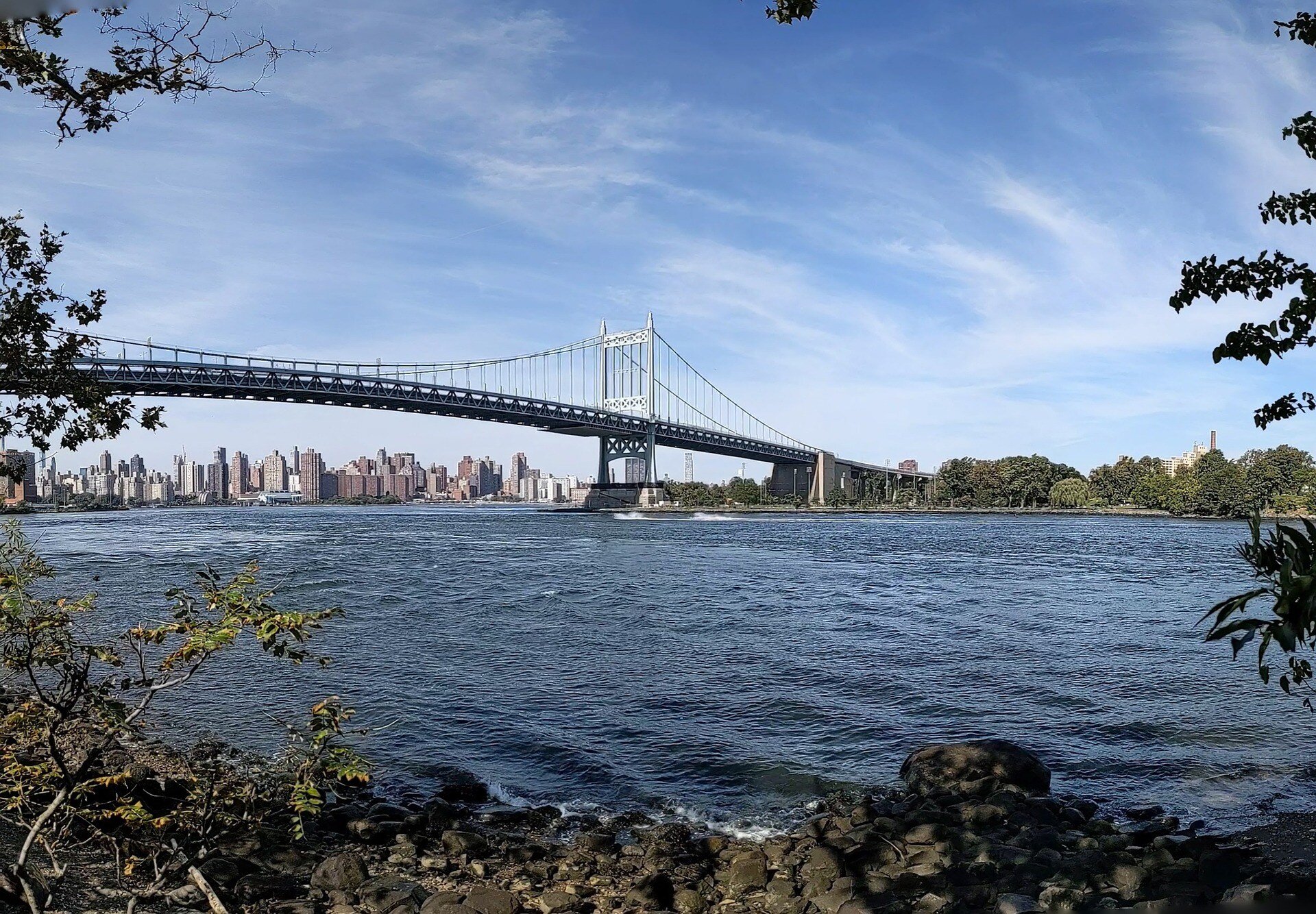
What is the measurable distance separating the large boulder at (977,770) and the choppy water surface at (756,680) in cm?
39

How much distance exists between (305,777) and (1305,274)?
417cm

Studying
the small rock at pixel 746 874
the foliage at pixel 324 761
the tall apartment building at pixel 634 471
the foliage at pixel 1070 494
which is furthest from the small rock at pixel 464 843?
the foliage at pixel 1070 494

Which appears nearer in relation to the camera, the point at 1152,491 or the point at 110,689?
the point at 110,689

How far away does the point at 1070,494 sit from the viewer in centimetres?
9862

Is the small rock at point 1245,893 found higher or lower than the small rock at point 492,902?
higher

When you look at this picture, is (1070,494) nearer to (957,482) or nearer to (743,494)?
(957,482)

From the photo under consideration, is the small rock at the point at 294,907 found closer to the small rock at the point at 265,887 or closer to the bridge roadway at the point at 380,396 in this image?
the small rock at the point at 265,887

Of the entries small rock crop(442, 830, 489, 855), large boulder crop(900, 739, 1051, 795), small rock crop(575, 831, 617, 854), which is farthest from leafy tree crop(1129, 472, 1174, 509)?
small rock crop(442, 830, 489, 855)

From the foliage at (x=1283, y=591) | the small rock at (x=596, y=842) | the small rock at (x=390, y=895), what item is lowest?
the small rock at (x=596, y=842)

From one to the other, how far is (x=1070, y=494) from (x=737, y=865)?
342 ft

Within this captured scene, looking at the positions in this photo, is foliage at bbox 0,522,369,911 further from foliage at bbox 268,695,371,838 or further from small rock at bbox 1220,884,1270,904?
small rock at bbox 1220,884,1270,904

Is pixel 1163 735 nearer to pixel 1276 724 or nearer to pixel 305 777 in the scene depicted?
pixel 1276 724

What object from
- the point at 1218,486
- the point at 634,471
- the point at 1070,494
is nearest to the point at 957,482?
the point at 1070,494

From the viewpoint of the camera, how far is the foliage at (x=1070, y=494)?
3885 inches
